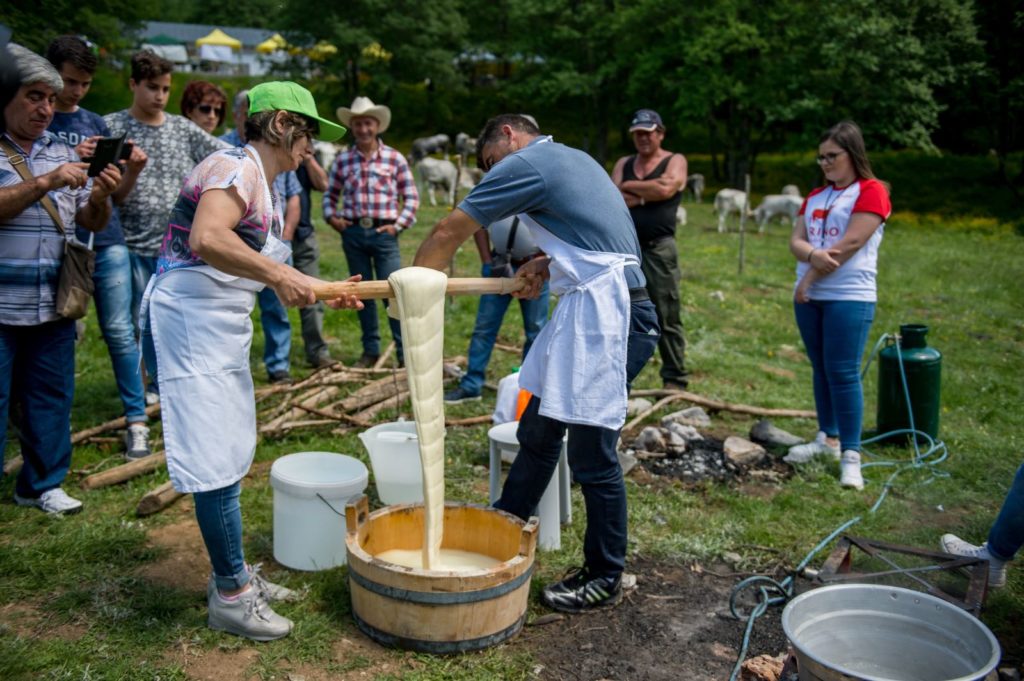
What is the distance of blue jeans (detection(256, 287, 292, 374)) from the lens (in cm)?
683

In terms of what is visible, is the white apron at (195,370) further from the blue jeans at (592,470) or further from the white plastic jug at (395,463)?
the white plastic jug at (395,463)

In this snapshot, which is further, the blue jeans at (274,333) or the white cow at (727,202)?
the white cow at (727,202)

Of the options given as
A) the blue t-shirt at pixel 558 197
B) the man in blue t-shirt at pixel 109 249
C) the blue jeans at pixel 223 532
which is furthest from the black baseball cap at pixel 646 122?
the blue jeans at pixel 223 532

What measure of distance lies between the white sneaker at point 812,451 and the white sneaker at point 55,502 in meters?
4.22

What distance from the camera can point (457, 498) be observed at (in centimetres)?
499

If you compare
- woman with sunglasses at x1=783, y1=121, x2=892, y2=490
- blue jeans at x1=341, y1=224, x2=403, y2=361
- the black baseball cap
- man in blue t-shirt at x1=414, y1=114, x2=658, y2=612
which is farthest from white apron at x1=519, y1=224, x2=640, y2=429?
blue jeans at x1=341, y1=224, x2=403, y2=361

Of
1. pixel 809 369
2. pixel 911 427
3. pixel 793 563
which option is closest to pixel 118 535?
pixel 793 563

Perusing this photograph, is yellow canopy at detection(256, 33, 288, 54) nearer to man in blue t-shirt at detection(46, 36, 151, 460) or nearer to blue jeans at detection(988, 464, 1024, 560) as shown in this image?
man in blue t-shirt at detection(46, 36, 151, 460)

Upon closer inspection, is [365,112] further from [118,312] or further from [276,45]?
[276,45]

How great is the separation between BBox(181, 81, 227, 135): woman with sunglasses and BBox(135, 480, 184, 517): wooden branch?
2.62 metres

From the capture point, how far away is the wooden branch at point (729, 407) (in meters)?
6.70

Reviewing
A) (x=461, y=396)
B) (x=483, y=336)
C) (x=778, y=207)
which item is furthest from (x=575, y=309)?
(x=778, y=207)

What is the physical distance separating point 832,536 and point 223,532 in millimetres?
2963

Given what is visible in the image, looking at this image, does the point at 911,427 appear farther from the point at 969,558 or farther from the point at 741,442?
the point at 969,558
